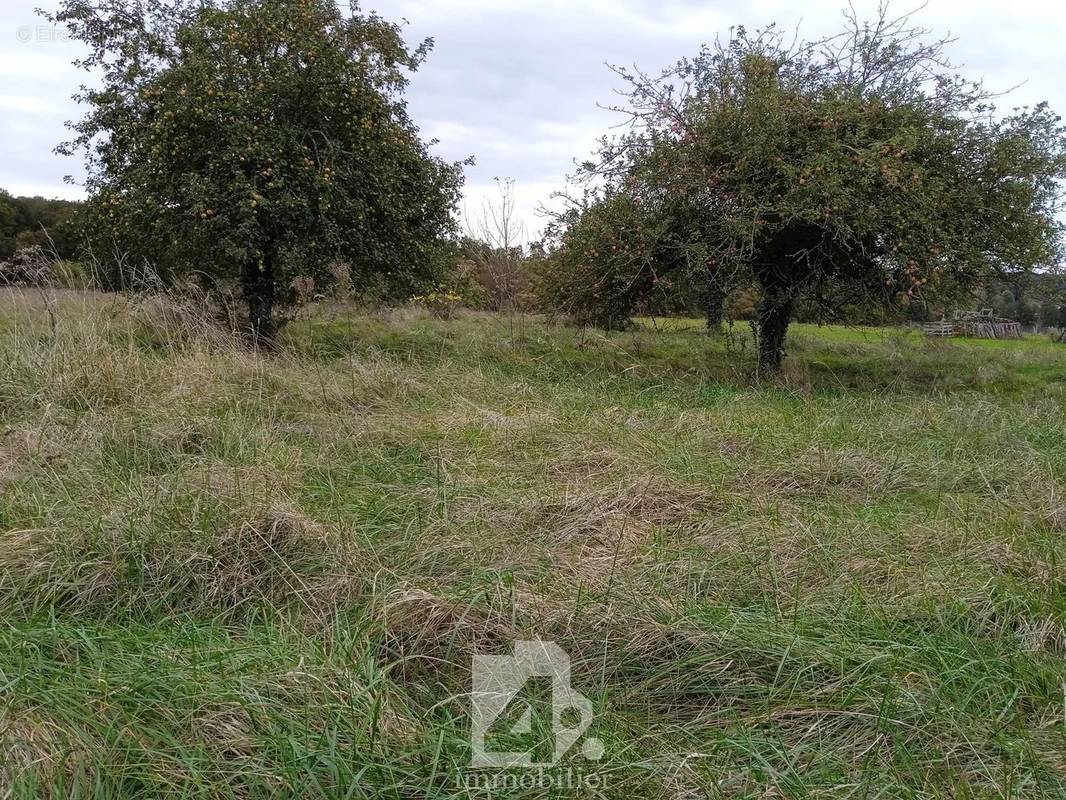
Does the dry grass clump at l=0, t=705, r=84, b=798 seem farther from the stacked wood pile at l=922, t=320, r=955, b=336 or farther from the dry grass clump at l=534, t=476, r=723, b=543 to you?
the stacked wood pile at l=922, t=320, r=955, b=336

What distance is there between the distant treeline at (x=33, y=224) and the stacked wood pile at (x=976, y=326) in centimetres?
1298

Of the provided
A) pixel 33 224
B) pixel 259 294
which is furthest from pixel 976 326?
pixel 33 224

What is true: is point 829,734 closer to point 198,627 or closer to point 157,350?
point 198,627

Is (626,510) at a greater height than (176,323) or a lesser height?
lesser

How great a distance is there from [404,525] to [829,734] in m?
1.99

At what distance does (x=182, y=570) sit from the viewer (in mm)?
2662

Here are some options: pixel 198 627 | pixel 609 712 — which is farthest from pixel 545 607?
pixel 198 627

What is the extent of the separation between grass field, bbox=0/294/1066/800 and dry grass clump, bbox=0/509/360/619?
0.04ft

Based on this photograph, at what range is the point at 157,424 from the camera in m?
4.41

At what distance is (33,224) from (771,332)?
15.8 meters

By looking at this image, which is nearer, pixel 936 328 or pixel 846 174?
pixel 846 174

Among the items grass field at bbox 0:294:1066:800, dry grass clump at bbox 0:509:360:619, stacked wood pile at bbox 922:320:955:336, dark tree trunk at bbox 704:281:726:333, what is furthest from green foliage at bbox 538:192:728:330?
stacked wood pile at bbox 922:320:955:336
